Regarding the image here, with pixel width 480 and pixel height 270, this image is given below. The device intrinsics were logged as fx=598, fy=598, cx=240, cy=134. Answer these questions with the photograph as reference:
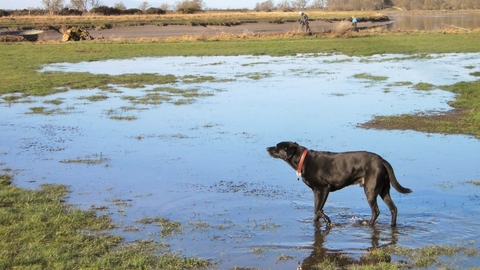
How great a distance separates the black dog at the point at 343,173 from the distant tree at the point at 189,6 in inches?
4174

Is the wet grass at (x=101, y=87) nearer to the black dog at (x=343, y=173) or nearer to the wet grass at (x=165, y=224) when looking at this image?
the wet grass at (x=165, y=224)

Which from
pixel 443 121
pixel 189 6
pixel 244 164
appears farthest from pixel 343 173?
pixel 189 6

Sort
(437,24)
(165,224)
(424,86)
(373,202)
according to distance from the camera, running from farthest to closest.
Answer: (437,24)
(424,86)
(165,224)
(373,202)

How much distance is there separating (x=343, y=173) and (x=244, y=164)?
3.46 m

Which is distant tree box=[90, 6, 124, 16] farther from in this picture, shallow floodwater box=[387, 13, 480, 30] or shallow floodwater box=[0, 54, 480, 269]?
shallow floodwater box=[0, 54, 480, 269]

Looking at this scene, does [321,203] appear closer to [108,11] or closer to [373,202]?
[373,202]

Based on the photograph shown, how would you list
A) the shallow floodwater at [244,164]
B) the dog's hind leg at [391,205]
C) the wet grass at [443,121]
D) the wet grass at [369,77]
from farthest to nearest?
the wet grass at [369,77], the wet grass at [443,121], the dog's hind leg at [391,205], the shallow floodwater at [244,164]

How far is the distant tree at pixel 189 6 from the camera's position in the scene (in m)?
113

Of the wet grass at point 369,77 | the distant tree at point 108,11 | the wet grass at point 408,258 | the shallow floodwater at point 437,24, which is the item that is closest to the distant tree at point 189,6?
the distant tree at point 108,11

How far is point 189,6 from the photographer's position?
384ft

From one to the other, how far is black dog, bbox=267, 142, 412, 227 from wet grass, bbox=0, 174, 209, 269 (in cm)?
217

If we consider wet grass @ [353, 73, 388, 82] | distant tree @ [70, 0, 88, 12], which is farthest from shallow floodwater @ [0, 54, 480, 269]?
distant tree @ [70, 0, 88, 12]

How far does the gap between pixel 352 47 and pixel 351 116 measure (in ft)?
76.2

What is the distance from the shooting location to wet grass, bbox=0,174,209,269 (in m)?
6.40
